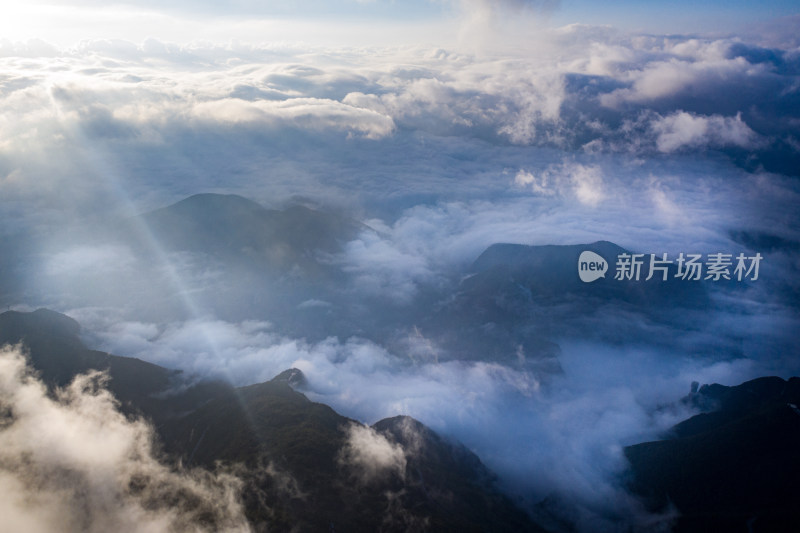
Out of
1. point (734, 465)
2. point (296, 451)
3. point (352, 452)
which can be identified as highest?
point (296, 451)

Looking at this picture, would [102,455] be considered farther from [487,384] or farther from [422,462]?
[487,384]

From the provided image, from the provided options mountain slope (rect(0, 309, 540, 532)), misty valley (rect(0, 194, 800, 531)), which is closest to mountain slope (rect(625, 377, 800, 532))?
misty valley (rect(0, 194, 800, 531))

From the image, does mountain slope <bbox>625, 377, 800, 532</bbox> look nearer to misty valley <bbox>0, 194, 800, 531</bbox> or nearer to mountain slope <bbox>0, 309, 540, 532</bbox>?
misty valley <bbox>0, 194, 800, 531</bbox>

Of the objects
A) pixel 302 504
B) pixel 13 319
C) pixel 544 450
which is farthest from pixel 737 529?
pixel 13 319

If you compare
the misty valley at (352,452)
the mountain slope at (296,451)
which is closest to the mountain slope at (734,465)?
the misty valley at (352,452)

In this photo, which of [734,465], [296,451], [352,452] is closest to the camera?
[296,451]

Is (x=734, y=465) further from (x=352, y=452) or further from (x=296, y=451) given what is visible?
(x=296, y=451)

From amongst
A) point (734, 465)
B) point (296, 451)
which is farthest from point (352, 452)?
point (734, 465)

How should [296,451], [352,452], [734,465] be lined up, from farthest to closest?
[352,452] < [734,465] < [296,451]

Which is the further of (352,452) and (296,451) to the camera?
(352,452)

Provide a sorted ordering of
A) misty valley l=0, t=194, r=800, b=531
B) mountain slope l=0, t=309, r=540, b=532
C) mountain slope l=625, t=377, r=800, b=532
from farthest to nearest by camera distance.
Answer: mountain slope l=625, t=377, r=800, b=532 → misty valley l=0, t=194, r=800, b=531 → mountain slope l=0, t=309, r=540, b=532

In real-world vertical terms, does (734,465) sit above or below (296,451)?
below
